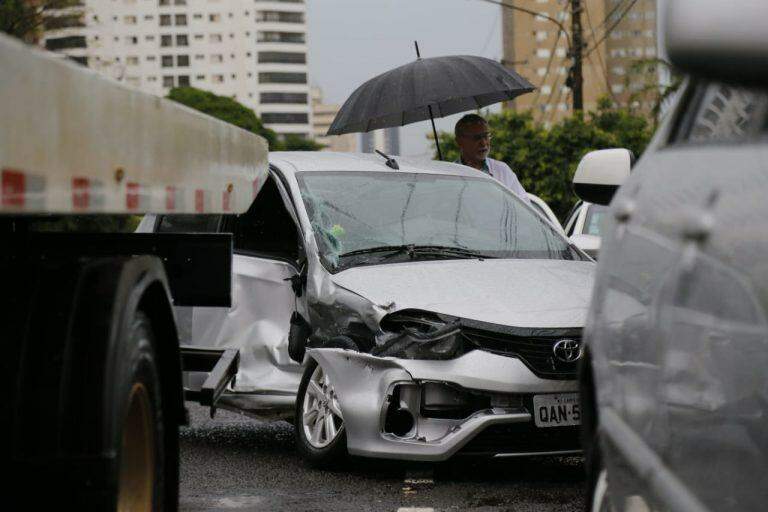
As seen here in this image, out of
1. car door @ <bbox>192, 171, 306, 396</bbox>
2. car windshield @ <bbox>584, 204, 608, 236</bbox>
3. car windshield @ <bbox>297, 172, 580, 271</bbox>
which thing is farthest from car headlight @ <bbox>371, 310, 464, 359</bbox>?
car windshield @ <bbox>584, 204, 608, 236</bbox>

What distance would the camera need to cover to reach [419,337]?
7.19 metres

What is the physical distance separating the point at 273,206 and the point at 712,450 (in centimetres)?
617

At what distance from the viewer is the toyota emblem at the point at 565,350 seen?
7180 mm

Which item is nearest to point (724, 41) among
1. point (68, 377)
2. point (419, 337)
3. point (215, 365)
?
point (68, 377)

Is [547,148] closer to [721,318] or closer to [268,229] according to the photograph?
[268,229]

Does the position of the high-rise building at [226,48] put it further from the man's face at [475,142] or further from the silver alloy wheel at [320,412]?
the silver alloy wheel at [320,412]

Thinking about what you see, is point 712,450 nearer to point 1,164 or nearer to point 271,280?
point 1,164

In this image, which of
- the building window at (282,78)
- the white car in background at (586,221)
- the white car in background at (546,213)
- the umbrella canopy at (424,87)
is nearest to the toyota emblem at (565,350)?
the white car in background at (546,213)

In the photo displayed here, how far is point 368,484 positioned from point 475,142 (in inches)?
176

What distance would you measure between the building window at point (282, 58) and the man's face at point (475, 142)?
522 ft

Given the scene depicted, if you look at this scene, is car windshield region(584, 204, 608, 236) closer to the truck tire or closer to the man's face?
the man's face

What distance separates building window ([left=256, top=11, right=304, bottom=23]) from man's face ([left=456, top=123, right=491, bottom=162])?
526 feet

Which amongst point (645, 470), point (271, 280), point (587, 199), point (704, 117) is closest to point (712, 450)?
point (645, 470)

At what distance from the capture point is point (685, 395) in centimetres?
310
